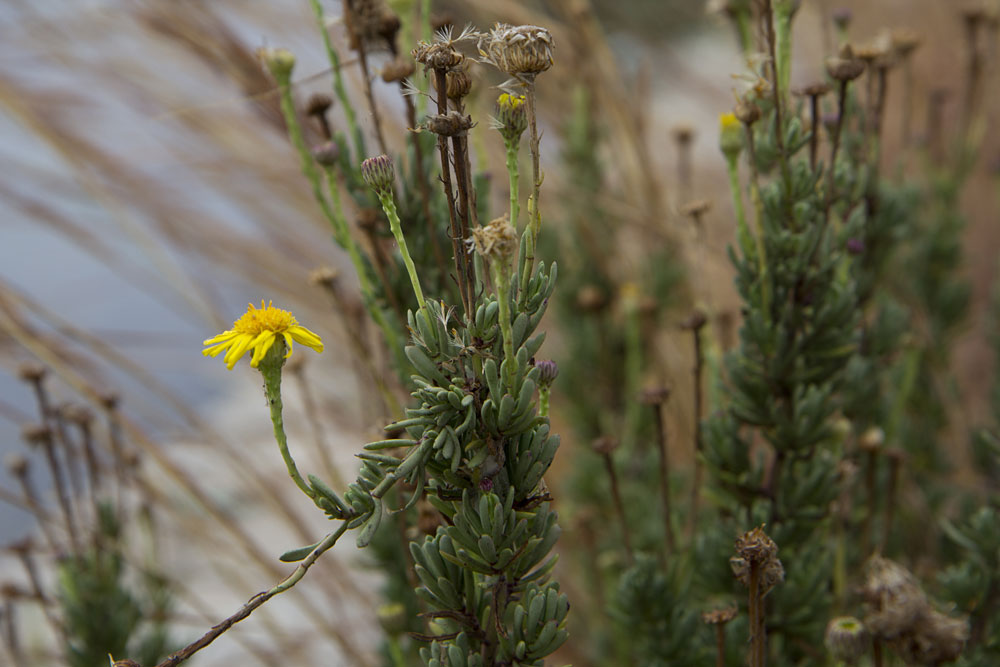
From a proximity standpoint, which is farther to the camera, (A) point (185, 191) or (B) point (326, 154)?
(A) point (185, 191)

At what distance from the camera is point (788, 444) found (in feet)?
1.94

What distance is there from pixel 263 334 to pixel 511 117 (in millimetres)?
158

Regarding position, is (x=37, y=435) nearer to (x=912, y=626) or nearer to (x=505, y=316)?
(x=505, y=316)

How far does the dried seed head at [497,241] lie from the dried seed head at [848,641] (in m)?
0.30

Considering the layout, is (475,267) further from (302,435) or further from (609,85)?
(302,435)

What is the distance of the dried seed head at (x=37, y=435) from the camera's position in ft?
2.33

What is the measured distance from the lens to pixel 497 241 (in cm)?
35

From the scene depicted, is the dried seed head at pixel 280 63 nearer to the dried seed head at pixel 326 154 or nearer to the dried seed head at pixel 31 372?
the dried seed head at pixel 326 154

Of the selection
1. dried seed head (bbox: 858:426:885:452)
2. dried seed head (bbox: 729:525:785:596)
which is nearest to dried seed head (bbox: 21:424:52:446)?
dried seed head (bbox: 729:525:785:596)

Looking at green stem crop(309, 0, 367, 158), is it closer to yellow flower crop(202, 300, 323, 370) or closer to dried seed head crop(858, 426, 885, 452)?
yellow flower crop(202, 300, 323, 370)

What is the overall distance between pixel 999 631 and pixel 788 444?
0.21 m

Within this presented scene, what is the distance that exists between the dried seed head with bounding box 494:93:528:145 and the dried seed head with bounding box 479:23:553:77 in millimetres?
14

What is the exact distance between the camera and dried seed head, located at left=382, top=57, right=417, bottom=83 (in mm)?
527

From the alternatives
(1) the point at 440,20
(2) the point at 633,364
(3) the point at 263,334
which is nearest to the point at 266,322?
(3) the point at 263,334
